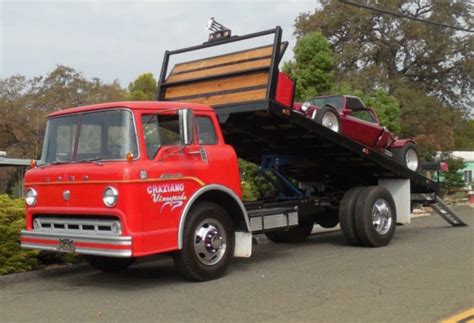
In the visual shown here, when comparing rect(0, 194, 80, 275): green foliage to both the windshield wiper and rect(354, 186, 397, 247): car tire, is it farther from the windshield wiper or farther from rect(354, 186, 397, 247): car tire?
rect(354, 186, 397, 247): car tire

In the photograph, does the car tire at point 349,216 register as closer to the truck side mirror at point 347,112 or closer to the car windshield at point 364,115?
the truck side mirror at point 347,112

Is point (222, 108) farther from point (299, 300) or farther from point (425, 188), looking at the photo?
point (425, 188)

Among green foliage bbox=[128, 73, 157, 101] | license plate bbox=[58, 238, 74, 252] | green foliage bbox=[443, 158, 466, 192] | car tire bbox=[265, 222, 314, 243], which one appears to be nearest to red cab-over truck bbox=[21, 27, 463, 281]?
license plate bbox=[58, 238, 74, 252]

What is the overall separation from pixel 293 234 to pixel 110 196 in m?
5.50

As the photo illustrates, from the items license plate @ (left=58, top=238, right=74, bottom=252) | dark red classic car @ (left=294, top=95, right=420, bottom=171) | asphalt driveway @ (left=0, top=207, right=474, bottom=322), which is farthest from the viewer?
dark red classic car @ (left=294, top=95, right=420, bottom=171)

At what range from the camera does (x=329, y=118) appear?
977 cm

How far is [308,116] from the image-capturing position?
9.42 m

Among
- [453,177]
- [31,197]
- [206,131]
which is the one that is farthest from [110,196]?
[453,177]

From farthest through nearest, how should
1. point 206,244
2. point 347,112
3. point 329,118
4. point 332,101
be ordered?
1. point 332,101
2. point 347,112
3. point 329,118
4. point 206,244

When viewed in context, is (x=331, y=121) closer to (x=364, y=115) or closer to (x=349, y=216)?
(x=349, y=216)

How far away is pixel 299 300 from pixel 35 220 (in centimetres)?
356

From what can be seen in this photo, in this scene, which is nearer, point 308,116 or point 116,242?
point 116,242

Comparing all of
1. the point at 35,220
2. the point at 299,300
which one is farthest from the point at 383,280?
the point at 35,220

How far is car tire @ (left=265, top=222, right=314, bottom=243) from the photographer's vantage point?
1140 centimetres
